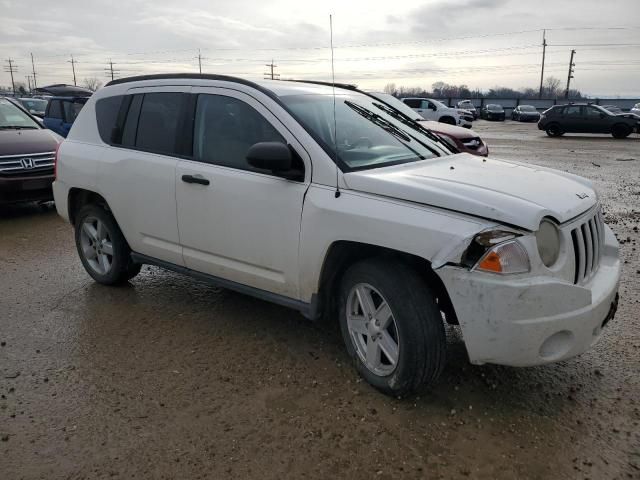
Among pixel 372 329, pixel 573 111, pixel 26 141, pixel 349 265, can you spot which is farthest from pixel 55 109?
pixel 573 111

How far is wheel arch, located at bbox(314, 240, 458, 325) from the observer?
120 inches

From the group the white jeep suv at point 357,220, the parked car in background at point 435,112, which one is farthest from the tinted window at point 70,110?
the parked car in background at point 435,112

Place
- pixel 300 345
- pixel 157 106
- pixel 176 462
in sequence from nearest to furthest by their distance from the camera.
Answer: pixel 176 462 < pixel 300 345 < pixel 157 106

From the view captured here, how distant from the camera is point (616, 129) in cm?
2405

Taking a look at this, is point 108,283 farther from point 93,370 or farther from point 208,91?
point 208,91

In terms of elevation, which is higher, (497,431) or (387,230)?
(387,230)

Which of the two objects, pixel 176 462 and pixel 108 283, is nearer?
pixel 176 462

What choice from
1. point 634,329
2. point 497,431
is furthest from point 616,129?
point 497,431

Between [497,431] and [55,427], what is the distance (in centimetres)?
234

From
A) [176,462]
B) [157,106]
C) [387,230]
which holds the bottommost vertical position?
[176,462]

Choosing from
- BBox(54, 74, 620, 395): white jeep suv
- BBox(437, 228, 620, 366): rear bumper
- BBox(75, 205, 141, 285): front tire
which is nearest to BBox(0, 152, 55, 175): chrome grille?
BBox(75, 205, 141, 285): front tire

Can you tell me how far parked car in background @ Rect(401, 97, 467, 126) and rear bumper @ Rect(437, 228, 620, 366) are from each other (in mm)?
25607

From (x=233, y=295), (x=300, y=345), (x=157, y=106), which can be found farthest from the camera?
(x=233, y=295)

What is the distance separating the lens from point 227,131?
12.6ft
